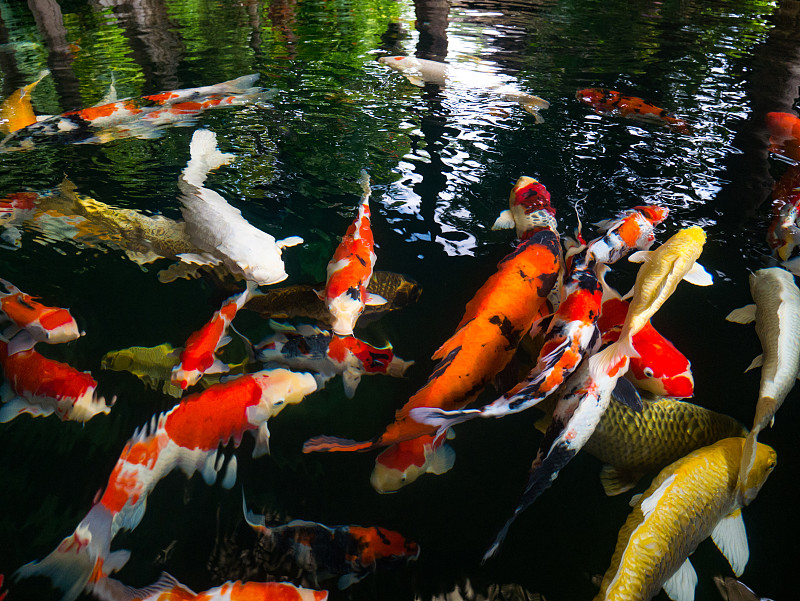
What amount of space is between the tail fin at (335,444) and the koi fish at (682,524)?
90 centimetres

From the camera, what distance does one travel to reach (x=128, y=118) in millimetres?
4453

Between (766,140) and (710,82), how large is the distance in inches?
71.0

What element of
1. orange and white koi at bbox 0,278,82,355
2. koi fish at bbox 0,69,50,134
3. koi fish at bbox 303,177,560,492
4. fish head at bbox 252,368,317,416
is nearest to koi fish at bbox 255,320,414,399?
fish head at bbox 252,368,317,416

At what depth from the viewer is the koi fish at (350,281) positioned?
241 centimetres

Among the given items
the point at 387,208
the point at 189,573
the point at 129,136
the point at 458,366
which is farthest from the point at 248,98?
the point at 189,573

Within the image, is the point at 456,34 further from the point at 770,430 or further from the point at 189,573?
the point at 189,573

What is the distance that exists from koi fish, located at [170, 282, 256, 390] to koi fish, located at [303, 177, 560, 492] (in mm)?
729

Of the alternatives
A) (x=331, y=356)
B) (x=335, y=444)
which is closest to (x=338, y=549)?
(x=335, y=444)

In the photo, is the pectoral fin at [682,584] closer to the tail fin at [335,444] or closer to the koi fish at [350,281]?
the tail fin at [335,444]

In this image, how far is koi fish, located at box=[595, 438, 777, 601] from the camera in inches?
57.9

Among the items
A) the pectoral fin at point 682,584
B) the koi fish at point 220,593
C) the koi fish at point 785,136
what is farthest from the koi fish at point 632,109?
the koi fish at point 220,593

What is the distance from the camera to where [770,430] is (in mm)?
2189

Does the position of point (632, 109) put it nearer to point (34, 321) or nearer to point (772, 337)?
point (772, 337)

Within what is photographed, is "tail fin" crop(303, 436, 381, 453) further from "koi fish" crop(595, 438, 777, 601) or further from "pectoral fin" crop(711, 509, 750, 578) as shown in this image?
"pectoral fin" crop(711, 509, 750, 578)
